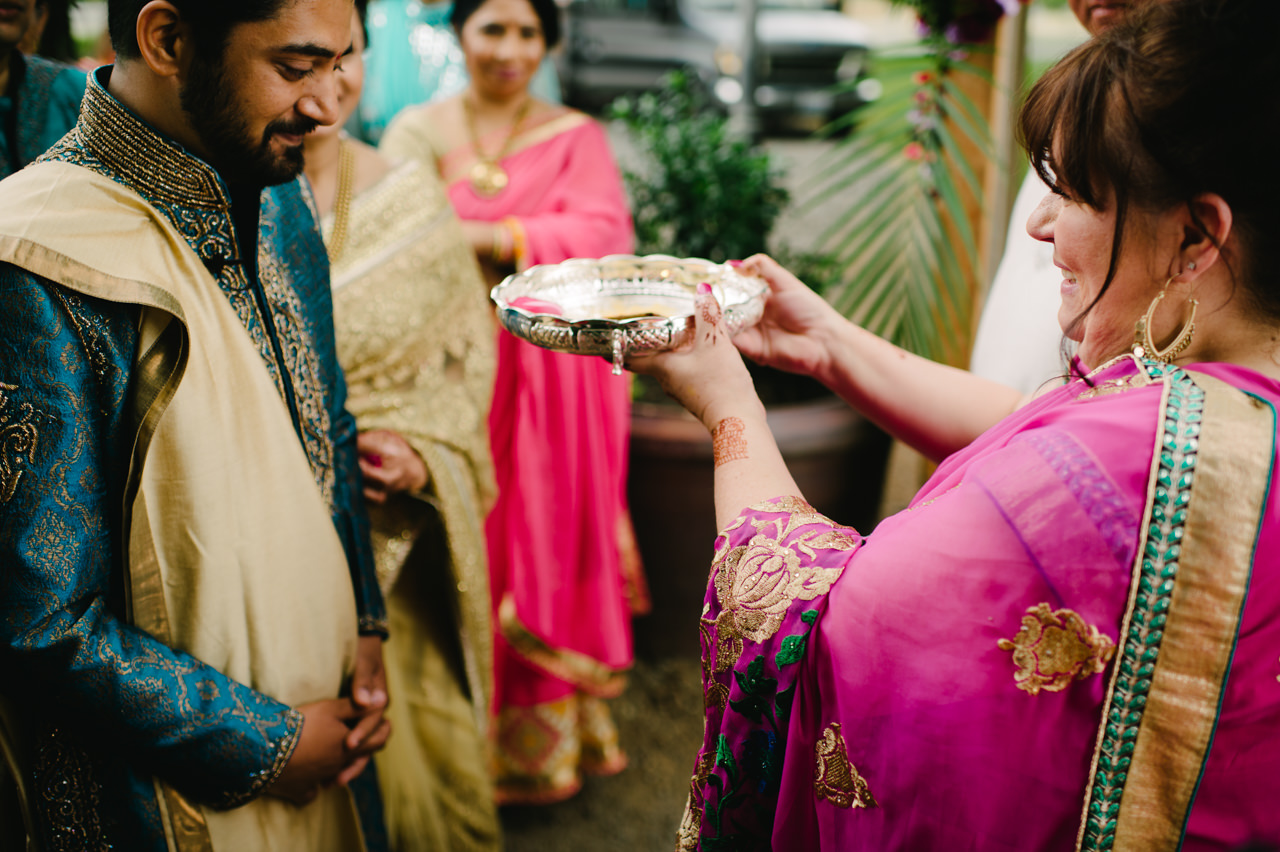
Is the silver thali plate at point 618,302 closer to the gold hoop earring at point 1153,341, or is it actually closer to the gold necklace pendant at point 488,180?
the gold hoop earring at point 1153,341

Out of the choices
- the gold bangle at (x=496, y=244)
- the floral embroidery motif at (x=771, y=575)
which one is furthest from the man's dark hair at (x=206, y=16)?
the gold bangle at (x=496, y=244)

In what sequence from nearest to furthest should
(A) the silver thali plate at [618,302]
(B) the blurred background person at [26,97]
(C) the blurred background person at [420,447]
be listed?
(A) the silver thali plate at [618,302] < (B) the blurred background person at [26,97] < (C) the blurred background person at [420,447]

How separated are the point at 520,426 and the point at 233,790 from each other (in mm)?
1466

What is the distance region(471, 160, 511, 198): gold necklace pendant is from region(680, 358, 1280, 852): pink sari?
1.98m

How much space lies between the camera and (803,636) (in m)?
0.94

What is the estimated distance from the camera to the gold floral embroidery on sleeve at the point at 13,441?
95cm

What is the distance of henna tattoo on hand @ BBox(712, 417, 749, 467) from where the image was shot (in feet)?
3.69

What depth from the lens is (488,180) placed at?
104 inches

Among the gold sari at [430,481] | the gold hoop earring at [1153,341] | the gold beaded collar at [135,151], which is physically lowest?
the gold sari at [430,481]

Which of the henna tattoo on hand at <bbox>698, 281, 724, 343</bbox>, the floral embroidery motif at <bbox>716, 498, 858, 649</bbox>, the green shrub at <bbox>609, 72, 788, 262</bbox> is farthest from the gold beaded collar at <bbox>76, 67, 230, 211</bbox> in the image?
the green shrub at <bbox>609, 72, 788, 262</bbox>

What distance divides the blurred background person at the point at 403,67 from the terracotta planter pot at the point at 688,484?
141cm

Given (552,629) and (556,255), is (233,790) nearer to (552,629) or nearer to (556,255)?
(552,629)

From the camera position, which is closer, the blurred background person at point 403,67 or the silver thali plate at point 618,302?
the silver thali plate at point 618,302

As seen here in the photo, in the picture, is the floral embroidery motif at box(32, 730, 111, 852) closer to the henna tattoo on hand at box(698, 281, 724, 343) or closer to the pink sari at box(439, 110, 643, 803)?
the henna tattoo on hand at box(698, 281, 724, 343)
